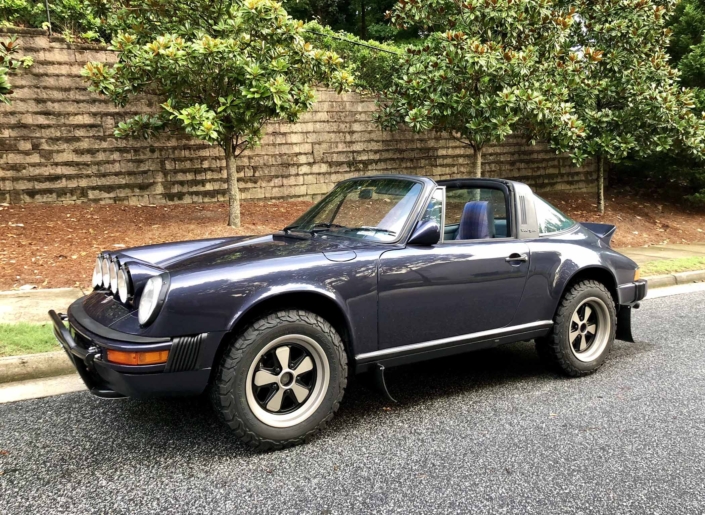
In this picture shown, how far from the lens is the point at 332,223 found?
3811 millimetres

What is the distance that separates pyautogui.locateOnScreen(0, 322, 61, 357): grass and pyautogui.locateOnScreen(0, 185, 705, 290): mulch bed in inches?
71.8

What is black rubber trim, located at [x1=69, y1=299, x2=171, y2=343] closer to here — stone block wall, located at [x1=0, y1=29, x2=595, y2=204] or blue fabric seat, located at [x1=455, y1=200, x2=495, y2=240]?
blue fabric seat, located at [x1=455, y1=200, x2=495, y2=240]

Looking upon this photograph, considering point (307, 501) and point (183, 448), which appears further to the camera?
point (183, 448)

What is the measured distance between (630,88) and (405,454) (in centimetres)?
1137

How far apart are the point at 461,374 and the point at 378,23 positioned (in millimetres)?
23364

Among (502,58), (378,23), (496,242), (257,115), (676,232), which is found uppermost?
(378,23)

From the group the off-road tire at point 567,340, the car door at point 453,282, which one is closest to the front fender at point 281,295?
the car door at point 453,282

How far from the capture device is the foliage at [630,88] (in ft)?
37.5

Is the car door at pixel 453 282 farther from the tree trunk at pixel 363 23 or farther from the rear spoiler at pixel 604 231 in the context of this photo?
the tree trunk at pixel 363 23

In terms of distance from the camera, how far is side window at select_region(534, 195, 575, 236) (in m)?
4.09

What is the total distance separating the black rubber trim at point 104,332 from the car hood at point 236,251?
0.39m

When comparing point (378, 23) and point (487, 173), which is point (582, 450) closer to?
point (487, 173)

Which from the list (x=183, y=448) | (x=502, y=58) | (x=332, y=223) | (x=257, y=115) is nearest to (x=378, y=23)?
(x=502, y=58)

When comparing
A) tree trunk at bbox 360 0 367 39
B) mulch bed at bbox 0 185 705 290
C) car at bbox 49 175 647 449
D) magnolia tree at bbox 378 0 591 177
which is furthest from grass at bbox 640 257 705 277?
tree trunk at bbox 360 0 367 39
